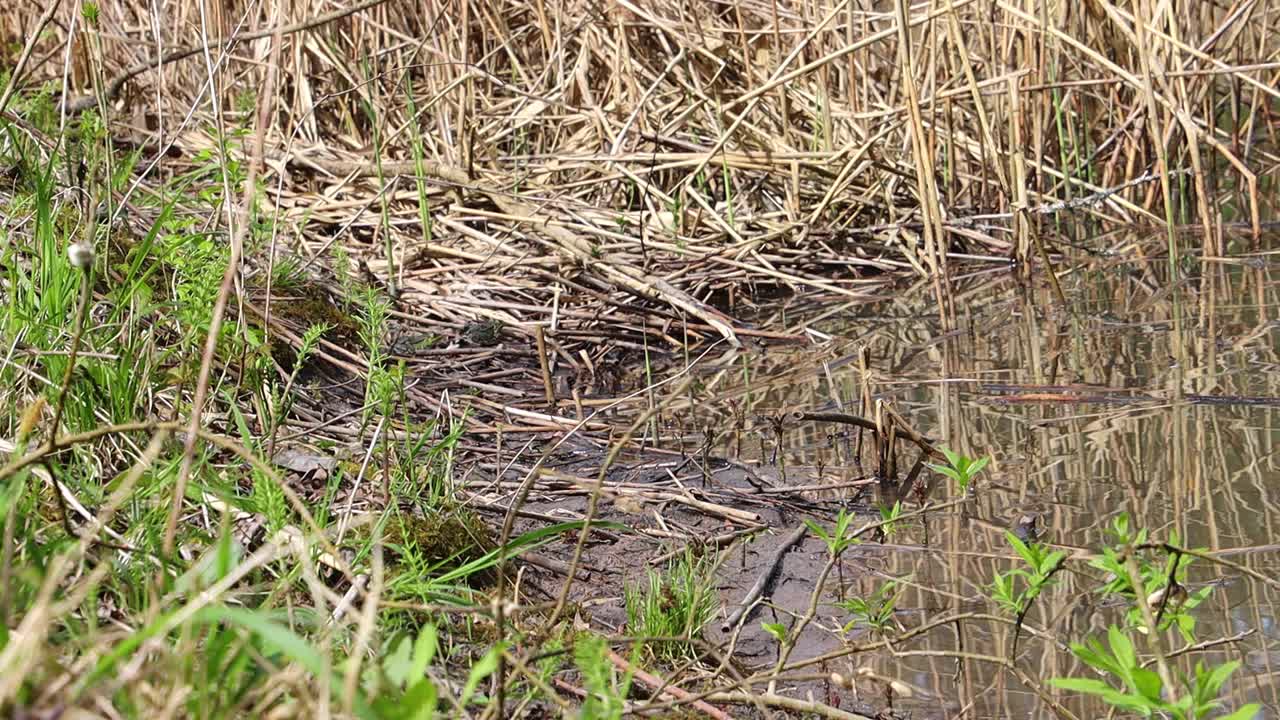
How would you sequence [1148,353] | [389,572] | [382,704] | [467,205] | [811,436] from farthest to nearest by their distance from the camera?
[467,205] → [1148,353] → [811,436] → [389,572] → [382,704]

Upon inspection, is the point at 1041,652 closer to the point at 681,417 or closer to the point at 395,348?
the point at 681,417

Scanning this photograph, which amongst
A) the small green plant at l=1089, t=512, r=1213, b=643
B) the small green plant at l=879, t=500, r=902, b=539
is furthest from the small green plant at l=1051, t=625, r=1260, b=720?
the small green plant at l=879, t=500, r=902, b=539

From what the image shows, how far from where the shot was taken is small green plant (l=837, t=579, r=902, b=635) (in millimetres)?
2047

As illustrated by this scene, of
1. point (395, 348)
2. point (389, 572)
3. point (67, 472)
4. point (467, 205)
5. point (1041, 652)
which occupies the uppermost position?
point (467, 205)

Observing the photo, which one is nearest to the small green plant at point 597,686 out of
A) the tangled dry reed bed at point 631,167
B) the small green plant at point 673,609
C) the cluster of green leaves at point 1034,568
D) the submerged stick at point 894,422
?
the small green plant at point 673,609

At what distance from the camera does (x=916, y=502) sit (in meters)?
Answer: 2.64

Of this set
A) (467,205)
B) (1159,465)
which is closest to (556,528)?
(1159,465)

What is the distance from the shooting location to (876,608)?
220 cm

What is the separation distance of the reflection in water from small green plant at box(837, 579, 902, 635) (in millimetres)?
34

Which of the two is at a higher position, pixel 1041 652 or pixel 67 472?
pixel 67 472

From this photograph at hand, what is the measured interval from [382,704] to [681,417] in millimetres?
2220

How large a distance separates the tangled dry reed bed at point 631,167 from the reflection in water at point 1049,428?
0.17 metres

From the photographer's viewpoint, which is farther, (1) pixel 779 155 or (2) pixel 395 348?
(1) pixel 779 155

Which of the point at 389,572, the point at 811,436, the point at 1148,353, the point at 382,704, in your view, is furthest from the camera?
the point at 1148,353
